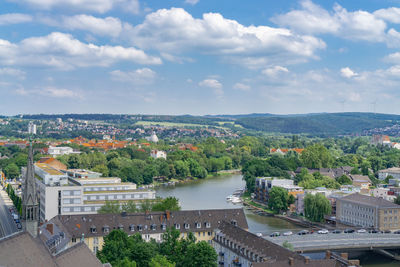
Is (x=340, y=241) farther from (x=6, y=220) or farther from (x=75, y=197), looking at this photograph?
(x=6, y=220)

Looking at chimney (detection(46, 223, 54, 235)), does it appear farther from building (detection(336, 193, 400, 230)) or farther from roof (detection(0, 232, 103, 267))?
building (detection(336, 193, 400, 230))

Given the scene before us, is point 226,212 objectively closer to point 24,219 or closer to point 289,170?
point 24,219

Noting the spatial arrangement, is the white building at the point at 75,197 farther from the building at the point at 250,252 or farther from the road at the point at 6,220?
the building at the point at 250,252

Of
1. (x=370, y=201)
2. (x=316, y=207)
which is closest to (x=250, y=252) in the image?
(x=316, y=207)

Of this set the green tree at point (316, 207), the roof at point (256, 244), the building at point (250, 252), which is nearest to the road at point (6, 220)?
the building at point (250, 252)

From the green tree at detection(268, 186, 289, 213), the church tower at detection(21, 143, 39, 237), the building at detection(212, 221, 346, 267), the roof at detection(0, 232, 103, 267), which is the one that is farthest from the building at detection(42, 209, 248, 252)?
the green tree at detection(268, 186, 289, 213)

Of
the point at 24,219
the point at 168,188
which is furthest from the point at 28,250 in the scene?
the point at 168,188

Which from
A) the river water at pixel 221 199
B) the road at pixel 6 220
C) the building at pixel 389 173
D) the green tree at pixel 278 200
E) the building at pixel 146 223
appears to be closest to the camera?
the building at pixel 146 223
